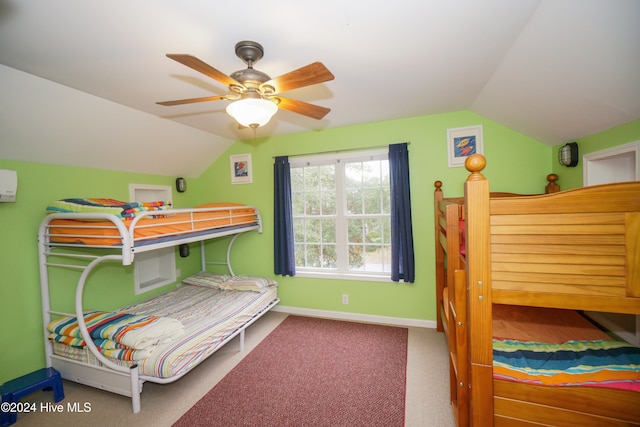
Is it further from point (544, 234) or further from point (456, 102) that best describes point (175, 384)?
point (456, 102)

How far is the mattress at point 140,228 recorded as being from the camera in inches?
69.5

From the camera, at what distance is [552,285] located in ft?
3.17

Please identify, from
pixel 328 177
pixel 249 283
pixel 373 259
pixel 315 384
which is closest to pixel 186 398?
pixel 315 384

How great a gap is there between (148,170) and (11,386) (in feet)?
7.16

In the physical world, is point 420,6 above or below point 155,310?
above

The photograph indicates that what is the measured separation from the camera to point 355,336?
8.93 ft

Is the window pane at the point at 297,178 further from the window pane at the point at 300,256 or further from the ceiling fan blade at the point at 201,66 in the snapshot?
the ceiling fan blade at the point at 201,66

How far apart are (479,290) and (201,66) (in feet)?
5.14

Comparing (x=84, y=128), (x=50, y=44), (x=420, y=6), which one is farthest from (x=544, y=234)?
(x=84, y=128)

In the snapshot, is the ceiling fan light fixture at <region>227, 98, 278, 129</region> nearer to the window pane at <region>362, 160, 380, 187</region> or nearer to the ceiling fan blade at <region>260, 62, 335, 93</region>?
the ceiling fan blade at <region>260, 62, 335, 93</region>

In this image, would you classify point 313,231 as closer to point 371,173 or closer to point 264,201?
point 264,201

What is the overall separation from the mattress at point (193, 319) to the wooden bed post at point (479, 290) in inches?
74.0

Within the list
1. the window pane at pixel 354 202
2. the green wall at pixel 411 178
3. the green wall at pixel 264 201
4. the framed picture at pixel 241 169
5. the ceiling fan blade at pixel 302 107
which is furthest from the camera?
the framed picture at pixel 241 169

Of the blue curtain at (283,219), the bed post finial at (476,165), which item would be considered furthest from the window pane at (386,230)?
the bed post finial at (476,165)
